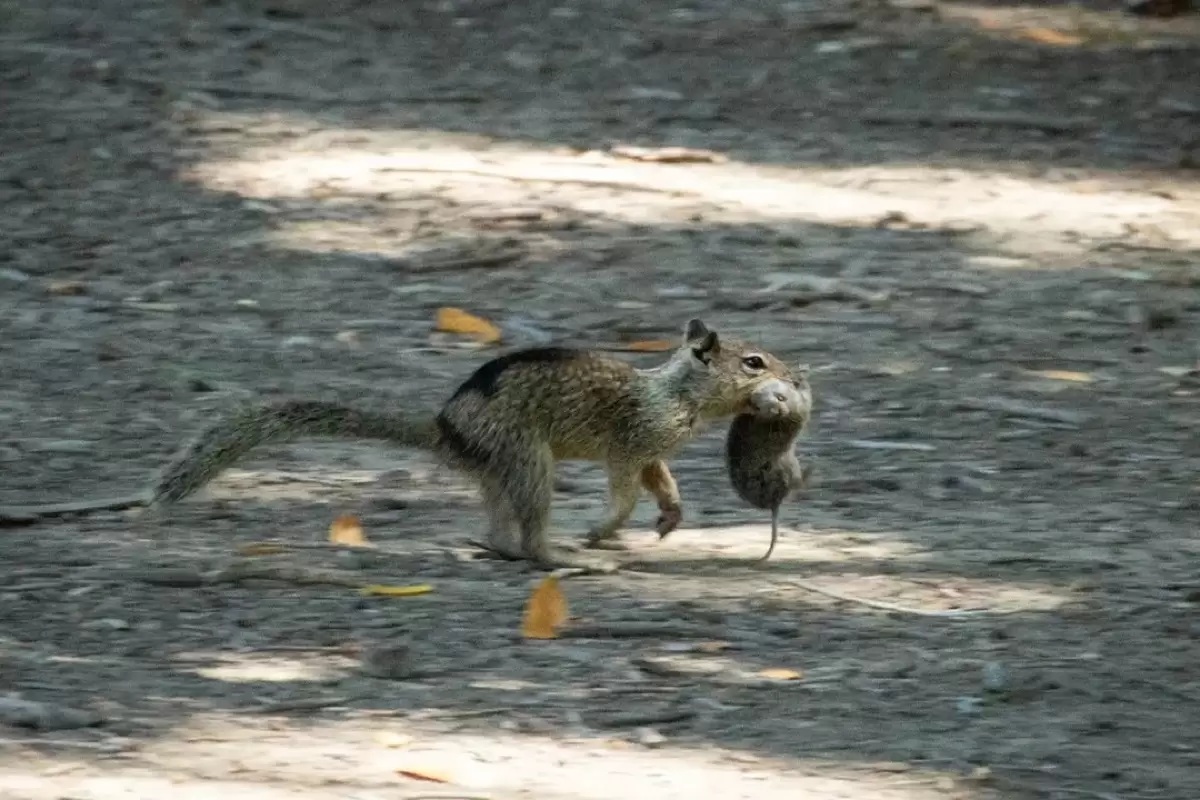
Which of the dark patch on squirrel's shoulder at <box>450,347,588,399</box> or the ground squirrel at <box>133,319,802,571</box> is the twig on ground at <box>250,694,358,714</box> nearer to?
the ground squirrel at <box>133,319,802,571</box>

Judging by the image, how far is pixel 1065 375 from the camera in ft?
26.1

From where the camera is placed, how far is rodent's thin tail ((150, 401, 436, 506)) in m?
5.93

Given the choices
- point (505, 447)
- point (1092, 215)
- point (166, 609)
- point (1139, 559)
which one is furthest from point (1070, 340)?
point (166, 609)

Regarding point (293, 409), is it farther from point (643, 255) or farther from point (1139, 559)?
point (643, 255)

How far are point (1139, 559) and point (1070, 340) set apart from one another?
8.21ft

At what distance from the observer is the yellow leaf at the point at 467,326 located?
8.38 metres

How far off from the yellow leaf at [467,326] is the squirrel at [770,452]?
240cm

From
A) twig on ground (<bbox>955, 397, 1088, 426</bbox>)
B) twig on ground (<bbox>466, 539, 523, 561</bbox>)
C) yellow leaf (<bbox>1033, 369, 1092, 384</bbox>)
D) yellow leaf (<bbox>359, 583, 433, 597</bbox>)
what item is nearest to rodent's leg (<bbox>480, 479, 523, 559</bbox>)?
twig on ground (<bbox>466, 539, 523, 561</bbox>)

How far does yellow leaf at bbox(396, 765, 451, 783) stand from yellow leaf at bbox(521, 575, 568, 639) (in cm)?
93

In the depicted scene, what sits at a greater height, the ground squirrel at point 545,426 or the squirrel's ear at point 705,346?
the squirrel's ear at point 705,346

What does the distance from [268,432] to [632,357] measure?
2.38 m

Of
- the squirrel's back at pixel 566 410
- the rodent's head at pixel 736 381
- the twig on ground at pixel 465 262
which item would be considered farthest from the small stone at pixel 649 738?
the twig on ground at pixel 465 262

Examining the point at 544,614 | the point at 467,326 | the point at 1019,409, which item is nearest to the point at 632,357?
the point at 467,326

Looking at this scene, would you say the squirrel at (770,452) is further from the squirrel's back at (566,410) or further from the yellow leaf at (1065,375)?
the yellow leaf at (1065,375)
